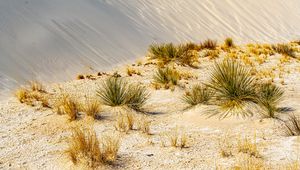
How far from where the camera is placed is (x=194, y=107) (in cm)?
825

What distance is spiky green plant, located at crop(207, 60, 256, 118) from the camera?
7930 millimetres

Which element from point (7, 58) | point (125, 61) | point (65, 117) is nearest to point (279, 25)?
point (125, 61)

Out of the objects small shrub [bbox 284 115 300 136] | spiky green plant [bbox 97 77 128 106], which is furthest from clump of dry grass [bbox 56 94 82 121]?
small shrub [bbox 284 115 300 136]

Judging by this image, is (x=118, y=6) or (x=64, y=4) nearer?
(x=64, y=4)

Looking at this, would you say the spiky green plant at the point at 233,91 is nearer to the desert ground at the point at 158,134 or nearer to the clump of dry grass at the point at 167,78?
the desert ground at the point at 158,134

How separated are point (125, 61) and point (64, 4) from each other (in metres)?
2.29

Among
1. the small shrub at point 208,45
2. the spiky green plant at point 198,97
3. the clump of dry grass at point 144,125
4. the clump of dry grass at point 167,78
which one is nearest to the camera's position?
the clump of dry grass at point 144,125

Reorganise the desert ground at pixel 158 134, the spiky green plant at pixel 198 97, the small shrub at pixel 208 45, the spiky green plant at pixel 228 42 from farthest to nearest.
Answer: the spiky green plant at pixel 228 42
the small shrub at pixel 208 45
the spiky green plant at pixel 198 97
the desert ground at pixel 158 134

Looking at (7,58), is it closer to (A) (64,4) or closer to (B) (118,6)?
(A) (64,4)

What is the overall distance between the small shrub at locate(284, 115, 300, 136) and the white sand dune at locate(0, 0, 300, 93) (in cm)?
506

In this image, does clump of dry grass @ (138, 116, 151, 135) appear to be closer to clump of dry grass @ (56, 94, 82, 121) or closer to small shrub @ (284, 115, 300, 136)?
clump of dry grass @ (56, 94, 82, 121)

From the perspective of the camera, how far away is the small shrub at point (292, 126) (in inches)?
272

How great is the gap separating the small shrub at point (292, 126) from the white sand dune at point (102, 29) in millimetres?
5055

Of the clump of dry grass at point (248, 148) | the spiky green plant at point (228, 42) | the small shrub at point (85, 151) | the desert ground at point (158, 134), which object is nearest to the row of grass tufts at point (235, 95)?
the desert ground at point (158, 134)
